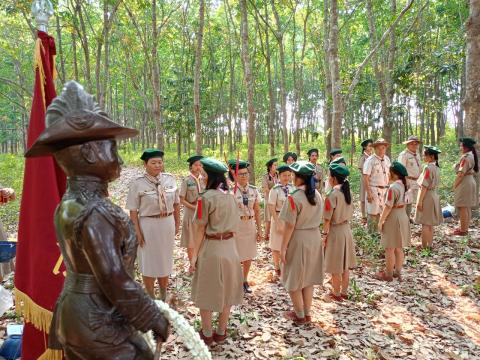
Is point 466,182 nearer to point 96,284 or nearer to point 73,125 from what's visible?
point 96,284

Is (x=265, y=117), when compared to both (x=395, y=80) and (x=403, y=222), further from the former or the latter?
(x=403, y=222)

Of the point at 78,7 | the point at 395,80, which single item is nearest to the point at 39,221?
the point at 78,7

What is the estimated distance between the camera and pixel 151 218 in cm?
483

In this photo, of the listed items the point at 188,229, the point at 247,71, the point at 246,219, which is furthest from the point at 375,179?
the point at 247,71

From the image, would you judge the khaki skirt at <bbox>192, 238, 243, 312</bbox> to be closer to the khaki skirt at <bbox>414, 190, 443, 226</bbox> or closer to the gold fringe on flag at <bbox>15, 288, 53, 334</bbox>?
the gold fringe on flag at <bbox>15, 288, 53, 334</bbox>

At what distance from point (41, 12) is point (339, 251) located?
4.60 metres

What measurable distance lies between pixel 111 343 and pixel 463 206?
846 centimetres

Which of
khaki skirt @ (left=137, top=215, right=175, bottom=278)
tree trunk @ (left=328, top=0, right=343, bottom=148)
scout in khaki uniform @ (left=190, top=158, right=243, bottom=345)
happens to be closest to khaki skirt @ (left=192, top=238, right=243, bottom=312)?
scout in khaki uniform @ (left=190, top=158, right=243, bottom=345)

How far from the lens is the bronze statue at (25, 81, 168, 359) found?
1706 mm

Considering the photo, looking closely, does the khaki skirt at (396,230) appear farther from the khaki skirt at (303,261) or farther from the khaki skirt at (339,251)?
the khaki skirt at (303,261)

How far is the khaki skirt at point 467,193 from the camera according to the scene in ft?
26.2

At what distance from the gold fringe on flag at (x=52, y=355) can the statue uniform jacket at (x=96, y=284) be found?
3.05 ft

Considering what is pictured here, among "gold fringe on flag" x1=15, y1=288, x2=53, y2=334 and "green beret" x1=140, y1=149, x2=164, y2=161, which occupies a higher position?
"green beret" x1=140, y1=149, x2=164, y2=161

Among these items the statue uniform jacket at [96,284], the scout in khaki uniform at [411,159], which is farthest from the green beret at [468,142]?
the statue uniform jacket at [96,284]
